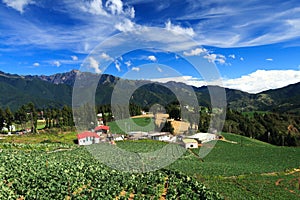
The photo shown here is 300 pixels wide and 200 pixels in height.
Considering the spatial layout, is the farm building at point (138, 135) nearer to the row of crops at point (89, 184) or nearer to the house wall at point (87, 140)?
the house wall at point (87, 140)

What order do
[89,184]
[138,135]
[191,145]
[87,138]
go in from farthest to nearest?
1. [138,135]
2. [87,138]
3. [191,145]
4. [89,184]

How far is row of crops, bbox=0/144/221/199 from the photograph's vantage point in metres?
17.1

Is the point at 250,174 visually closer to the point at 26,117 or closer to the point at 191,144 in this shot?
the point at 191,144

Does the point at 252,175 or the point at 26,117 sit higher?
the point at 26,117

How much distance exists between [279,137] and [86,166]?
6409cm

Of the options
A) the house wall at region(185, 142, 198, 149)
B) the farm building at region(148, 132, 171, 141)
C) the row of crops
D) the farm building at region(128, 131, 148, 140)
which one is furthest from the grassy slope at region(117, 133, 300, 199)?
the farm building at region(128, 131, 148, 140)

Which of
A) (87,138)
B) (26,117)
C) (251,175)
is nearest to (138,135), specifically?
(87,138)

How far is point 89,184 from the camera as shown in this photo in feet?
66.0

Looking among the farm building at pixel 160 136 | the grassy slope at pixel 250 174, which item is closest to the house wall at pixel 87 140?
the farm building at pixel 160 136

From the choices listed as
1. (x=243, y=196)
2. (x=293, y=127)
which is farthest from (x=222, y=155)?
(x=293, y=127)

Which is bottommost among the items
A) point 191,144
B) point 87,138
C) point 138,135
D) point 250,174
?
point 250,174

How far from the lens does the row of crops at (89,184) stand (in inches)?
673

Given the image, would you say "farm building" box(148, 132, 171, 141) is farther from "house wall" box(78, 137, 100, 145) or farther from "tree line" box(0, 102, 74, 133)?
"tree line" box(0, 102, 74, 133)

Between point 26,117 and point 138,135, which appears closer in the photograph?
point 138,135
